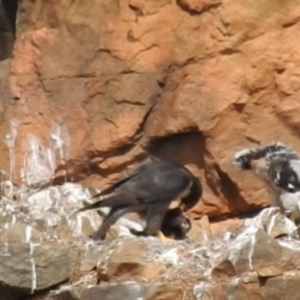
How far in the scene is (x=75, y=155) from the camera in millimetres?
8453

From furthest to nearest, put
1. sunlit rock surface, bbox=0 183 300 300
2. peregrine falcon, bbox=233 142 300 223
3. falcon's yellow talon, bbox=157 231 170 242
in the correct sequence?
falcon's yellow talon, bbox=157 231 170 242 → peregrine falcon, bbox=233 142 300 223 → sunlit rock surface, bbox=0 183 300 300

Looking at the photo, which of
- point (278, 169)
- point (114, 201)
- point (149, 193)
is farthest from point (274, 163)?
point (114, 201)

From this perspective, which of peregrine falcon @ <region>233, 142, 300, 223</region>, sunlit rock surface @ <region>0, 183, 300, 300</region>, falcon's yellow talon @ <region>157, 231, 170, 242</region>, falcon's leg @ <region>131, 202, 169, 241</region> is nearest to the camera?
sunlit rock surface @ <region>0, 183, 300, 300</region>

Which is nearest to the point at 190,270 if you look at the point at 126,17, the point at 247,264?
the point at 247,264

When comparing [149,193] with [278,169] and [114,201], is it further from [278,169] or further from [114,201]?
[278,169]

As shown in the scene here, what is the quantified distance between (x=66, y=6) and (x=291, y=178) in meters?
2.10

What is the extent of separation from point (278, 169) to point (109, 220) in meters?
1.13

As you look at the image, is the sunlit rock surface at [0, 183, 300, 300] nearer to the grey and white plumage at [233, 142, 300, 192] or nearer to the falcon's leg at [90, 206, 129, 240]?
the grey and white plumage at [233, 142, 300, 192]

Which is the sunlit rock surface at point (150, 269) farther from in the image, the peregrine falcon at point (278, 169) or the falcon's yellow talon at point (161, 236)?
the falcon's yellow talon at point (161, 236)

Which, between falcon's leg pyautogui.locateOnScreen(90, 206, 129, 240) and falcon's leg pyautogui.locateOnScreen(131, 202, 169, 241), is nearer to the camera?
falcon's leg pyautogui.locateOnScreen(90, 206, 129, 240)

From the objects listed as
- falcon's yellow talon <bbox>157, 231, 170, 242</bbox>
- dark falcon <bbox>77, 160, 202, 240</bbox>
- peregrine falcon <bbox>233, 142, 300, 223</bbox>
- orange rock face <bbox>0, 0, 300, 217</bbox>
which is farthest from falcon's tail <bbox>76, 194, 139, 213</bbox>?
peregrine falcon <bbox>233, 142, 300, 223</bbox>

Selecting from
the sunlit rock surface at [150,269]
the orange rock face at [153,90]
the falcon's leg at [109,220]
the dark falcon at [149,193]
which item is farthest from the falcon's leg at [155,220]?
the sunlit rock surface at [150,269]

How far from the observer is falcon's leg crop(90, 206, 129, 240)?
25.6 ft

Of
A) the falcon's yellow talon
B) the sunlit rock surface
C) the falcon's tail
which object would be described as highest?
the sunlit rock surface
